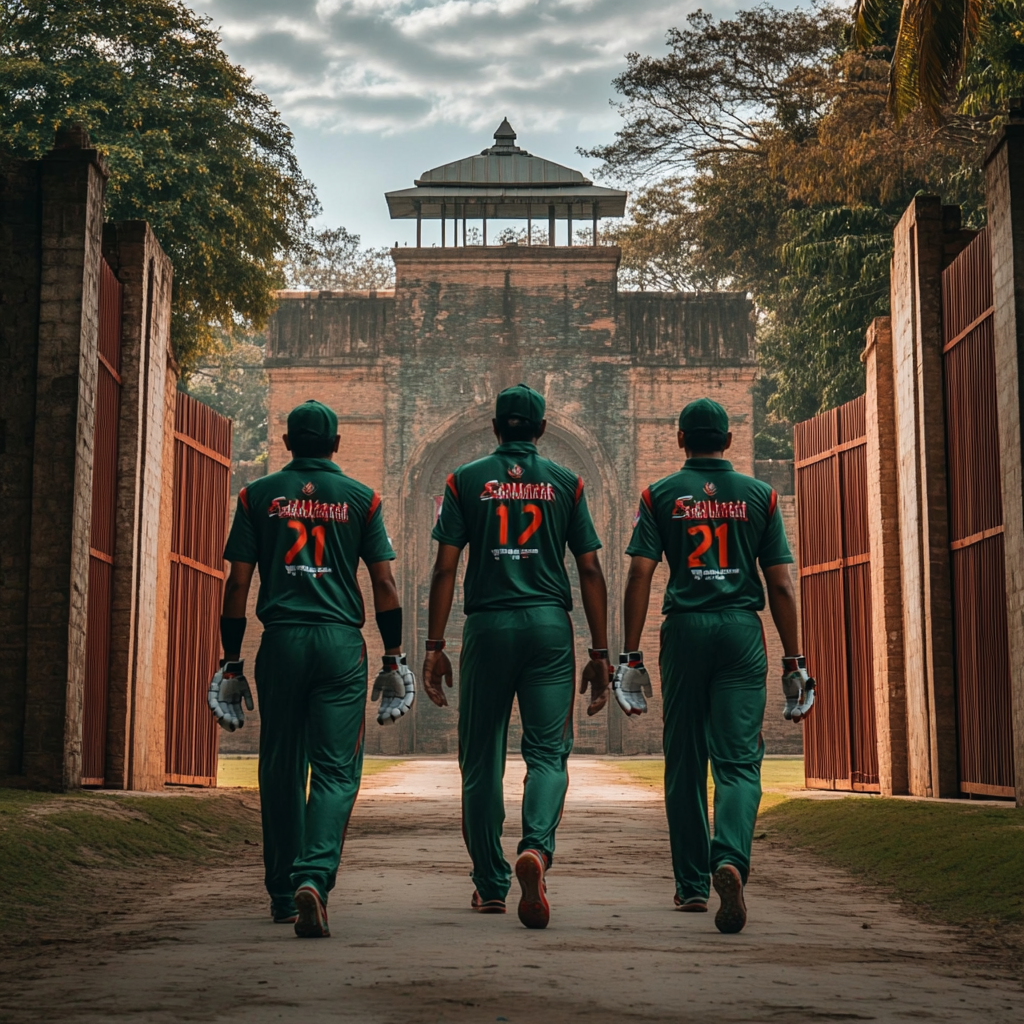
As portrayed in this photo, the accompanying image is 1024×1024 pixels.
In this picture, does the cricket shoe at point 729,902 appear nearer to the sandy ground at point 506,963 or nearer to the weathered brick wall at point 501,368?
the sandy ground at point 506,963

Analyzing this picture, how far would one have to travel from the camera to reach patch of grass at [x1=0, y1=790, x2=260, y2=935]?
6.57m

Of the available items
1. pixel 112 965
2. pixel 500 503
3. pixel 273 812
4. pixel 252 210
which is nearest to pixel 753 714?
pixel 500 503

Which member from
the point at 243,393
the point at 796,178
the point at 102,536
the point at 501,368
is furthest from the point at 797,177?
the point at 243,393

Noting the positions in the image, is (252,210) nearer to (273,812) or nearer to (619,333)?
(619,333)

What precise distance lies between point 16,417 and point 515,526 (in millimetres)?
5755

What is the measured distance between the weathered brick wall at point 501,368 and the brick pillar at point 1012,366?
23095 mm

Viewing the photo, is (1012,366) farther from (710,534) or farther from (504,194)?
(504,194)

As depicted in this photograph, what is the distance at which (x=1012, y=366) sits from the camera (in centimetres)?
970

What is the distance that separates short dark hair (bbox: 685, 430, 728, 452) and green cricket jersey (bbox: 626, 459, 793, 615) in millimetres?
52

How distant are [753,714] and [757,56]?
27.6 m

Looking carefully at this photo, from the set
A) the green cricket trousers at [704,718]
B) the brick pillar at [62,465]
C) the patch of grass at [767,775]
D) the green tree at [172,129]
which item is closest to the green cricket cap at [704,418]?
the green cricket trousers at [704,718]

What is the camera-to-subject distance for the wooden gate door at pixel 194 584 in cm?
1421

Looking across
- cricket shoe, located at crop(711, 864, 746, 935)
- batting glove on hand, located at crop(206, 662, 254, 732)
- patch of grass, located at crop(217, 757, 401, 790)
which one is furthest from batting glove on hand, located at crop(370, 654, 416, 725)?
patch of grass, located at crop(217, 757, 401, 790)

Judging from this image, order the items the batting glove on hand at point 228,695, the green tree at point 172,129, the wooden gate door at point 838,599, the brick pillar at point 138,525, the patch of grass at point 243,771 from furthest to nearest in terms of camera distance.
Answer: the green tree at point 172,129, the patch of grass at point 243,771, the wooden gate door at point 838,599, the brick pillar at point 138,525, the batting glove on hand at point 228,695
